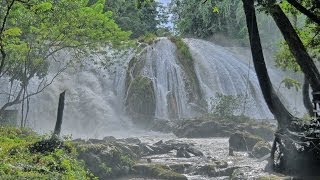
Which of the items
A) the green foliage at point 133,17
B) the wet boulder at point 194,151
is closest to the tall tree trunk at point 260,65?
the wet boulder at point 194,151

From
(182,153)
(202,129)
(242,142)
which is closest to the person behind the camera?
(182,153)

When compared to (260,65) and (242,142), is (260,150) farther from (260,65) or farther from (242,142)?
(260,65)

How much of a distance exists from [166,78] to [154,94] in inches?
74.7

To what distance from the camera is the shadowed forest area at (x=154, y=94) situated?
12.2 meters

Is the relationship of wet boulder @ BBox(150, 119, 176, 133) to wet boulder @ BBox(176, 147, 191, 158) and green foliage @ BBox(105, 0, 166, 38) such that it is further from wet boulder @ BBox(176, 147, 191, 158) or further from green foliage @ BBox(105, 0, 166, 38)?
green foliage @ BBox(105, 0, 166, 38)

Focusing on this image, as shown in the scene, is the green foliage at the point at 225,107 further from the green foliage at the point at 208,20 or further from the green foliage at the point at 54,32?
the green foliage at the point at 208,20

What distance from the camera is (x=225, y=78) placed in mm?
33844

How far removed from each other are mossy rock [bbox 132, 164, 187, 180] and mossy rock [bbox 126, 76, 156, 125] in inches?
521

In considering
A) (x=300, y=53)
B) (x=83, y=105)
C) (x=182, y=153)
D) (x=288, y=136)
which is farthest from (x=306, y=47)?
(x=83, y=105)

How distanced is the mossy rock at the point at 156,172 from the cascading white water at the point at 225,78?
15.2 m

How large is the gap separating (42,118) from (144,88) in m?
6.60

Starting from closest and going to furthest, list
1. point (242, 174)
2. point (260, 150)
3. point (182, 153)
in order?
point (242, 174) < point (260, 150) < point (182, 153)

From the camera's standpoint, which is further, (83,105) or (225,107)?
(83,105)

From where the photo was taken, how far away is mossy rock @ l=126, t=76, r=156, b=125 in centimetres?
2982
